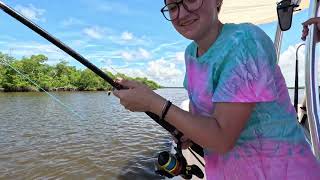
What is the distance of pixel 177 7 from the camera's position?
1.86m

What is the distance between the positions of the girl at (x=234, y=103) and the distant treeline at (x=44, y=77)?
294 ft

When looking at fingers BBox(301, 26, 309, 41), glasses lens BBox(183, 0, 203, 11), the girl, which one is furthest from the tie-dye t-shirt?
fingers BBox(301, 26, 309, 41)

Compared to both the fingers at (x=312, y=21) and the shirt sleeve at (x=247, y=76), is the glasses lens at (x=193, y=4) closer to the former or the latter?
the shirt sleeve at (x=247, y=76)

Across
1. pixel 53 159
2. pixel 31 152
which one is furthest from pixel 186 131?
pixel 31 152

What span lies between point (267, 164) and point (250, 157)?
3.4 inches

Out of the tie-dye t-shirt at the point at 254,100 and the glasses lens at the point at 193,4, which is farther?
the glasses lens at the point at 193,4

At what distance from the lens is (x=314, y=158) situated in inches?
71.2

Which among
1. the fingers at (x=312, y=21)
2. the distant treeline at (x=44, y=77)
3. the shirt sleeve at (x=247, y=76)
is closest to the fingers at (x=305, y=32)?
the fingers at (x=312, y=21)

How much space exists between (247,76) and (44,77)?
123 metres

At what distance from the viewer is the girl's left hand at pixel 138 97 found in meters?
1.76

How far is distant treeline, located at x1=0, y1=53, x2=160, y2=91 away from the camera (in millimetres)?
99938

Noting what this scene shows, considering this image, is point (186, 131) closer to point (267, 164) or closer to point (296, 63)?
point (267, 164)

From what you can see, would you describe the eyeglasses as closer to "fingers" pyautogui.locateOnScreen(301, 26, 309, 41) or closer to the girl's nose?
the girl's nose

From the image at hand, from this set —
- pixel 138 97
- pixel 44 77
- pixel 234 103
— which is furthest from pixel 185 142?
pixel 44 77
